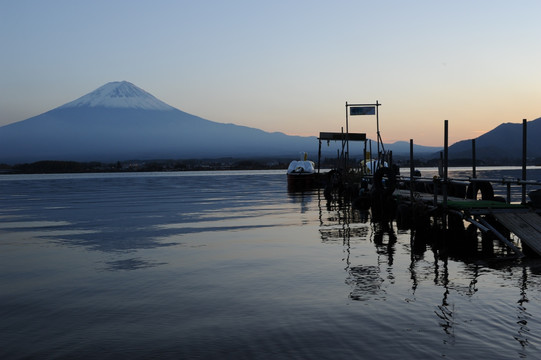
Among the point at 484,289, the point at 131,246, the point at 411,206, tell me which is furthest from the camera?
the point at 411,206

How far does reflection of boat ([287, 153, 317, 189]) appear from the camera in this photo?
210 feet

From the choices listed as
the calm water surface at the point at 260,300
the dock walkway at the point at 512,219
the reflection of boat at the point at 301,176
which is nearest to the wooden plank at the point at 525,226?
the dock walkway at the point at 512,219

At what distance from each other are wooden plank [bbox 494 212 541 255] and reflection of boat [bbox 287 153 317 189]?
150ft

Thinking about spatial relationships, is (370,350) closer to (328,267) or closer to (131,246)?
(328,267)

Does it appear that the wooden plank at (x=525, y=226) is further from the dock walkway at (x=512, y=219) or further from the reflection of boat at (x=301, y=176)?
the reflection of boat at (x=301, y=176)

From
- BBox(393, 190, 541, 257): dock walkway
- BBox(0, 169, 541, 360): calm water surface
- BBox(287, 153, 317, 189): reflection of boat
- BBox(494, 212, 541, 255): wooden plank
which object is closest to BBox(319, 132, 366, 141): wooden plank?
BBox(287, 153, 317, 189): reflection of boat

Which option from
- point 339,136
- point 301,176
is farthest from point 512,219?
point 301,176

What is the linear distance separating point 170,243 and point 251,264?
5218mm

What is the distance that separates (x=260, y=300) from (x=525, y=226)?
31.3ft

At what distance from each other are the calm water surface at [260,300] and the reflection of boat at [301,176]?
141 feet

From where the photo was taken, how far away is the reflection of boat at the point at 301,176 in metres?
64.1

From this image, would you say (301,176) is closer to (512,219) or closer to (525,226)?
(512,219)

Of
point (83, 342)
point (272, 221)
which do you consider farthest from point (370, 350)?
point (272, 221)

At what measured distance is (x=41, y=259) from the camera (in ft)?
53.5
